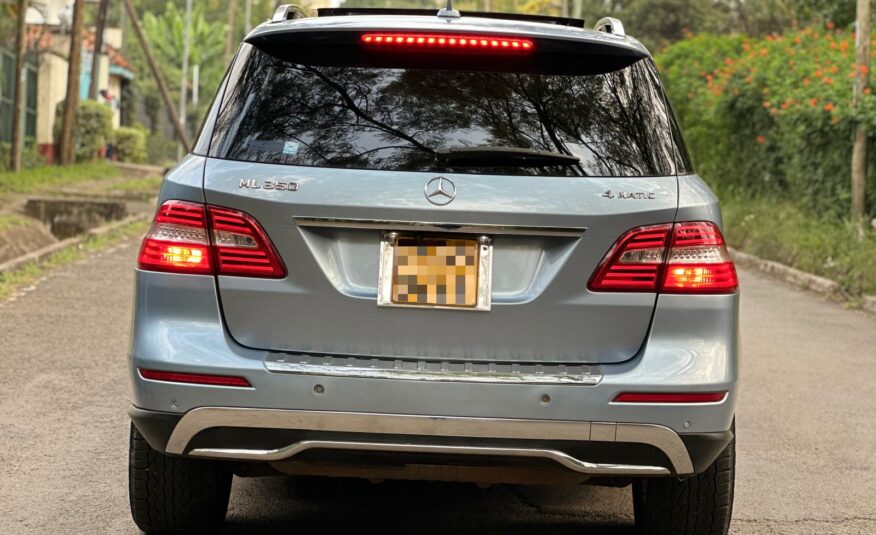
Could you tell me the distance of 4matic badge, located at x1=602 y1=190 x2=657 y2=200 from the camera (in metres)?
4.25

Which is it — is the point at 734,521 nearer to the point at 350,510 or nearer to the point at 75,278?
the point at 350,510

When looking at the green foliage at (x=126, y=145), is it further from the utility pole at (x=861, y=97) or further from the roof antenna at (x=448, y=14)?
the roof antenna at (x=448, y=14)

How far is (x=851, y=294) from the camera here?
1401 centimetres

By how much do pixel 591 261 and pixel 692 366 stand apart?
0.43 m

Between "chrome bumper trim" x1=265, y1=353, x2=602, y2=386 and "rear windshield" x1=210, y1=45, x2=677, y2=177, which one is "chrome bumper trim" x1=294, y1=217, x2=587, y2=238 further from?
"chrome bumper trim" x1=265, y1=353, x2=602, y2=386

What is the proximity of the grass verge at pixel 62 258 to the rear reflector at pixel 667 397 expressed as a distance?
8464 millimetres

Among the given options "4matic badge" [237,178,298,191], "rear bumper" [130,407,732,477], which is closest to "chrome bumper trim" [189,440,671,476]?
"rear bumper" [130,407,732,477]

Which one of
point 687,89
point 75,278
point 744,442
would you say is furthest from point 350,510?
point 687,89

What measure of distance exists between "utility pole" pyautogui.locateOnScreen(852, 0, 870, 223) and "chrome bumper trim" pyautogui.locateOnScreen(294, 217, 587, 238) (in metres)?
12.2

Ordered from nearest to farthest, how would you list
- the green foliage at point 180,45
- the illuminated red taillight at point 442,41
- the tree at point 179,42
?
the illuminated red taillight at point 442,41 → the tree at point 179,42 → the green foliage at point 180,45

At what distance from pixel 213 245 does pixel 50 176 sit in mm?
26479

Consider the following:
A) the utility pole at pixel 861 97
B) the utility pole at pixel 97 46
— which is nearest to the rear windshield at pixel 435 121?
the utility pole at pixel 861 97

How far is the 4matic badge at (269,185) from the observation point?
13.8ft

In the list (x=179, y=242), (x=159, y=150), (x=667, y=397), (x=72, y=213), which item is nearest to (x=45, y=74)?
→ (x=72, y=213)
